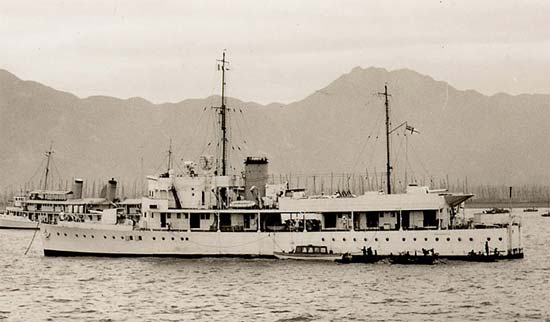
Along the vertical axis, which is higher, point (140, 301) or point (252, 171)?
point (252, 171)

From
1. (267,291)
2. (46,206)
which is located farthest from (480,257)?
(46,206)

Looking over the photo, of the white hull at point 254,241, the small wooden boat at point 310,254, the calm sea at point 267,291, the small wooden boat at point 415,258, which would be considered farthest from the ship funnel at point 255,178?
the small wooden boat at point 415,258

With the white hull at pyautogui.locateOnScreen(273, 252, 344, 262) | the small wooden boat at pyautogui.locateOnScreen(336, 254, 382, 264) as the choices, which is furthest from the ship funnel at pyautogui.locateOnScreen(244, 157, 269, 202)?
the small wooden boat at pyautogui.locateOnScreen(336, 254, 382, 264)

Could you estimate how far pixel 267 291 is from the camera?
125ft

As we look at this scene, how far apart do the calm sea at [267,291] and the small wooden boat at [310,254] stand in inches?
41.9

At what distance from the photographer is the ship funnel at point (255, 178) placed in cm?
5347

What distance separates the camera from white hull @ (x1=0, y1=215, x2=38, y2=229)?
93438mm

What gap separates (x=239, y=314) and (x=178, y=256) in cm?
1839

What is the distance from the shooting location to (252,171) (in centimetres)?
5372

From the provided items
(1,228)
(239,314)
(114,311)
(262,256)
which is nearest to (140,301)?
(114,311)

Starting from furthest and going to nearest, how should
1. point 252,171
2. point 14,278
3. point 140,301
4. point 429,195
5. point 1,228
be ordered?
point 1,228
point 252,171
point 429,195
point 14,278
point 140,301

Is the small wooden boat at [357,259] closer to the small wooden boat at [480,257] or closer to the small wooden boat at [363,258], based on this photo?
the small wooden boat at [363,258]

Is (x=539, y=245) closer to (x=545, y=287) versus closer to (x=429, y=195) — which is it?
(x=429, y=195)

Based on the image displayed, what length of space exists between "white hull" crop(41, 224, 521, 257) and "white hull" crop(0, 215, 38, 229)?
1647 inches
